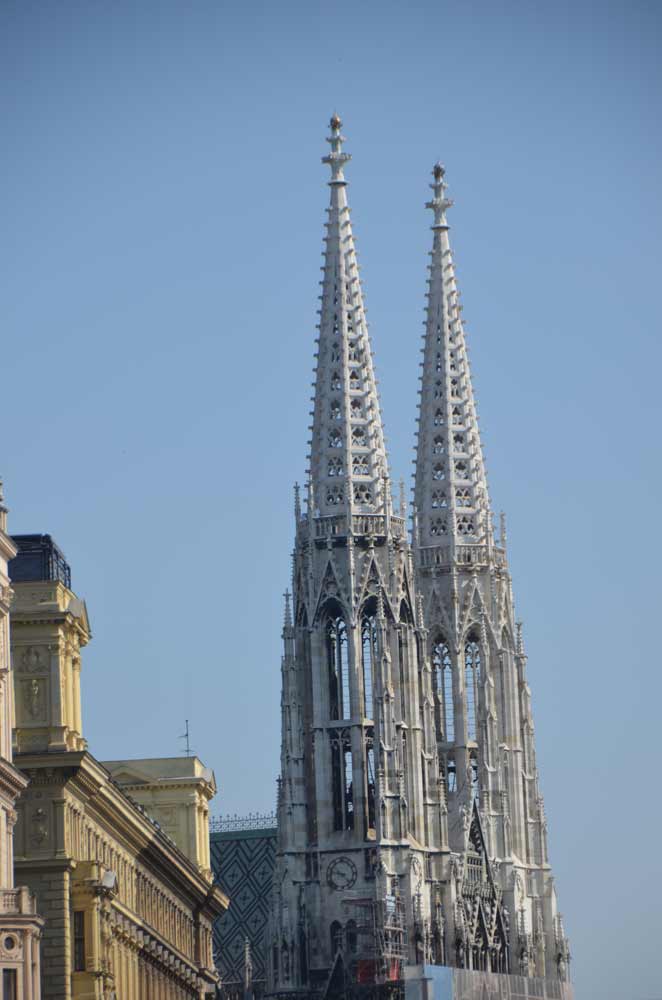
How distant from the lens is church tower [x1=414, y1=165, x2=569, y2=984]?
181125mm

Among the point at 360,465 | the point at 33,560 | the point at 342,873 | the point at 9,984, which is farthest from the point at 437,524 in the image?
the point at 9,984

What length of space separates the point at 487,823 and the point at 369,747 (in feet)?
51.5

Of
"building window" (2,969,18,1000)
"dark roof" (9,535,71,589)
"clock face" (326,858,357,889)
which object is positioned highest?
"clock face" (326,858,357,889)

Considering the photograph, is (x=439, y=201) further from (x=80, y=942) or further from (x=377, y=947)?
(x=80, y=942)

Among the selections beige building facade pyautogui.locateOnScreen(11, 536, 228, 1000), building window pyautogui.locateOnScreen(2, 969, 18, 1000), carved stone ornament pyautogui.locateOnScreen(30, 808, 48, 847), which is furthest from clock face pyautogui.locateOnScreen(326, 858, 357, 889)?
building window pyautogui.locateOnScreen(2, 969, 18, 1000)

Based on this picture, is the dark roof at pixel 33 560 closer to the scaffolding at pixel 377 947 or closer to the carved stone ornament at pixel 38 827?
the carved stone ornament at pixel 38 827

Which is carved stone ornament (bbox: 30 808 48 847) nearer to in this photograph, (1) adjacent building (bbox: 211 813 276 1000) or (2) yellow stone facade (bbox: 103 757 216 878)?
(2) yellow stone facade (bbox: 103 757 216 878)

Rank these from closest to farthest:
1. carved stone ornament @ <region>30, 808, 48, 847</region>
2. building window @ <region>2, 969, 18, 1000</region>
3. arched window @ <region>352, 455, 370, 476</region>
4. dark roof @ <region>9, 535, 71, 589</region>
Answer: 1. building window @ <region>2, 969, 18, 1000</region>
2. carved stone ornament @ <region>30, 808, 48, 847</region>
3. dark roof @ <region>9, 535, 71, 589</region>
4. arched window @ <region>352, 455, 370, 476</region>

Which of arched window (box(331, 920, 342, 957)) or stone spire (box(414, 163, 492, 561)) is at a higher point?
stone spire (box(414, 163, 492, 561))

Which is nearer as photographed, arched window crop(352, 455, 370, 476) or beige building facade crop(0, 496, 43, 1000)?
beige building facade crop(0, 496, 43, 1000)

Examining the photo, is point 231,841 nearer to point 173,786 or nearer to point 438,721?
point 438,721

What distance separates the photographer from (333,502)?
17012 centimetres

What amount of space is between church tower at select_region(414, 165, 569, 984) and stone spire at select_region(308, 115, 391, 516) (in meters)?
11.8

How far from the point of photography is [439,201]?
187 m
